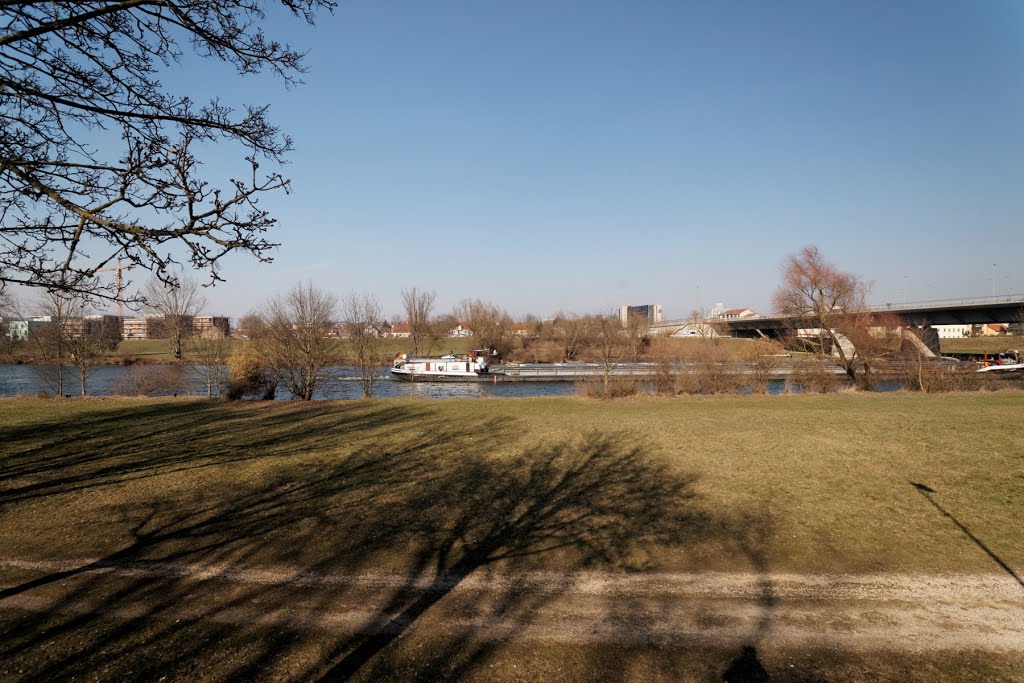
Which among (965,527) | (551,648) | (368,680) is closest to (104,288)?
(368,680)

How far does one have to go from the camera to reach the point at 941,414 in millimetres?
16578

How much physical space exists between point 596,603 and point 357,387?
1372 inches

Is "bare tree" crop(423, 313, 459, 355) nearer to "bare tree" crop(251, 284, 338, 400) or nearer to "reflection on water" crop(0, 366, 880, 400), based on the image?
"reflection on water" crop(0, 366, 880, 400)

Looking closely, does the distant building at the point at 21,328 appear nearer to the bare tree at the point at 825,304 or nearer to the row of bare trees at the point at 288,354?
the row of bare trees at the point at 288,354

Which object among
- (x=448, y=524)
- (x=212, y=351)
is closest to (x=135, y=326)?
(x=212, y=351)

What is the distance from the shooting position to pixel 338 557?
22.5 feet

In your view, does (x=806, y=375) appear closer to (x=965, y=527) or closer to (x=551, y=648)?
(x=965, y=527)

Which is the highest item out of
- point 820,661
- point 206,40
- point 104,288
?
point 206,40

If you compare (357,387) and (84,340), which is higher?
(84,340)

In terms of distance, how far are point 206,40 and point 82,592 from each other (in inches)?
247

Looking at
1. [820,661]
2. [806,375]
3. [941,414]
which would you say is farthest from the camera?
[806,375]

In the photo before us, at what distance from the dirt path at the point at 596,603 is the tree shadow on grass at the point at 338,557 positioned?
0.04m

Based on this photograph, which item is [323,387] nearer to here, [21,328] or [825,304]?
[21,328]

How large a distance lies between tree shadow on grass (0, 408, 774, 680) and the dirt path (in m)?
0.04
